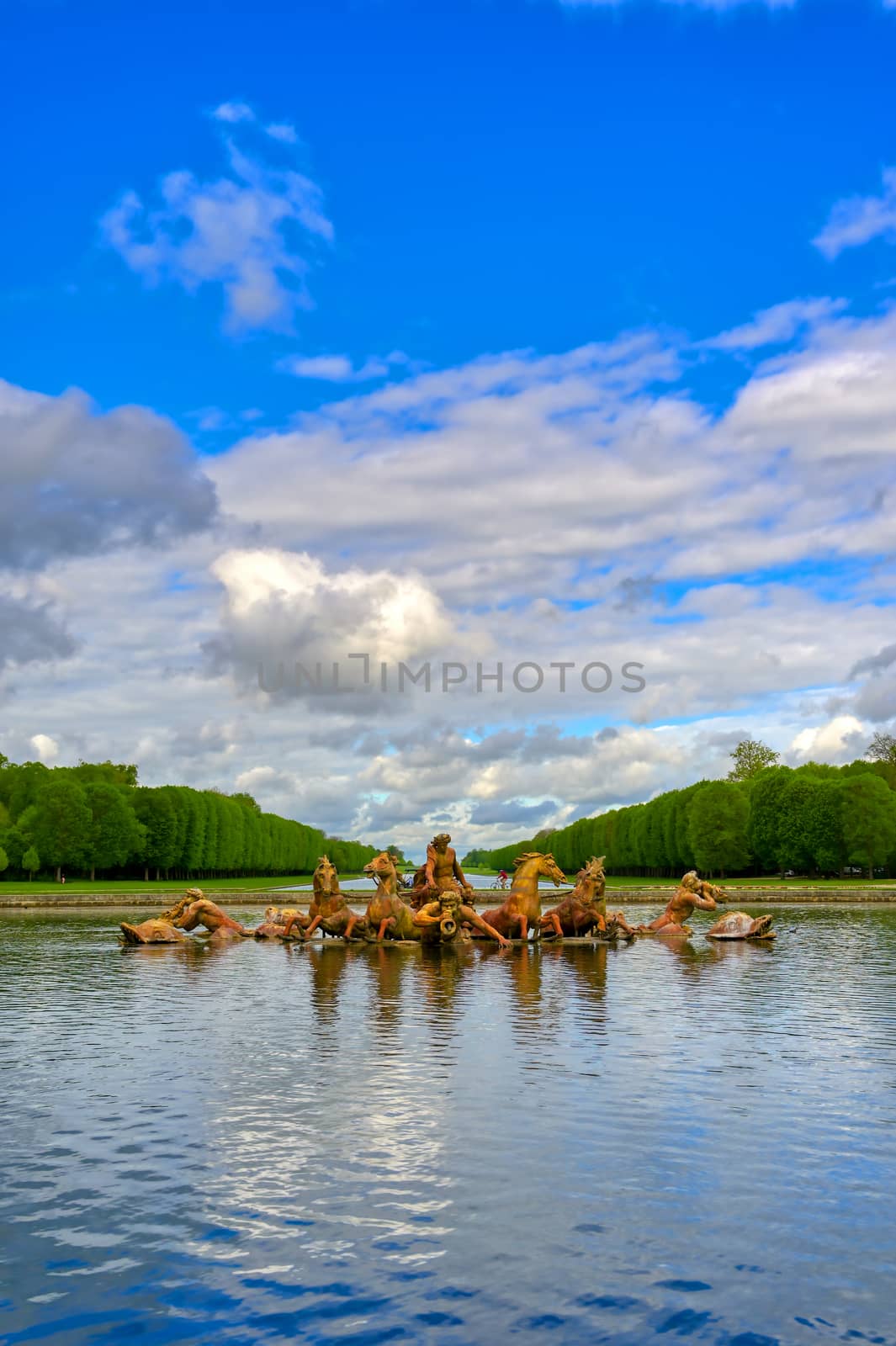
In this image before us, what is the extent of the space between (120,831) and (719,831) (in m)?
48.4

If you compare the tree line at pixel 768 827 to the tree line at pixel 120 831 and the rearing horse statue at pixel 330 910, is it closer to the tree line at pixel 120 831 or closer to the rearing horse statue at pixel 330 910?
the tree line at pixel 120 831

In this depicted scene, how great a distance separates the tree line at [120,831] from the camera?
92.0 m

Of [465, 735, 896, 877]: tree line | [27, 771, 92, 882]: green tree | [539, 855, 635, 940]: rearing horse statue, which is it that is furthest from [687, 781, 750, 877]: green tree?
[539, 855, 635, 940]: rearing horse statue

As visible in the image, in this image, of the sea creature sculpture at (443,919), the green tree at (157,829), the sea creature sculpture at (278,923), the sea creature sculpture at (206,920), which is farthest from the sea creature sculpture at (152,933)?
the green tree at (157,829)

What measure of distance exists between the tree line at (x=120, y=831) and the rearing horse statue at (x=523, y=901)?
68611 millimetres

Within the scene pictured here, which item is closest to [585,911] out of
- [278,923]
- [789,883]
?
[278,923]

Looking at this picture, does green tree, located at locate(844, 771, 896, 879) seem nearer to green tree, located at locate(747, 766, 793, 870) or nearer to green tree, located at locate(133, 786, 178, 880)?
green tree, located at locate(747, 766, 793, 870)

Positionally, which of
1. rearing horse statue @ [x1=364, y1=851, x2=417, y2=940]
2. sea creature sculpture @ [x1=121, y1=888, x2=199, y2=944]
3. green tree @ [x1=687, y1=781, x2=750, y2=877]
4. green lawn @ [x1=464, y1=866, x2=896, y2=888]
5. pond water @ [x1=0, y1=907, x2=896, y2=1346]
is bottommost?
pond water @ [x1=0, y1=907, x2=896, y2=1346]

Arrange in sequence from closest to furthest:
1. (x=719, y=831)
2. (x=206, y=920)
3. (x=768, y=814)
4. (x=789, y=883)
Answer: (x=206, y=920), (x=789, y=883), (x=768, y=814), (x=719, y=831)

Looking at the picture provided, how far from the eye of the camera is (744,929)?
32188mm

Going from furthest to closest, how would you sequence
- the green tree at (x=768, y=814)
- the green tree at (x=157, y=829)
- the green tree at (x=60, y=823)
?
the green tree at (x=157, y=829), the green tree at (x=768, y=814), the green tree at (x=60, y=823)

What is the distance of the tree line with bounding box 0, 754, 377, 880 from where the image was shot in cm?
9200

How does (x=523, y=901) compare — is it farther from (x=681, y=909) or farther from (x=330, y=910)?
(x=681, y=909)

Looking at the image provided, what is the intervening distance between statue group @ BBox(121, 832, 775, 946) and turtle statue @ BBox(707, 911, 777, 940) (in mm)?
22
